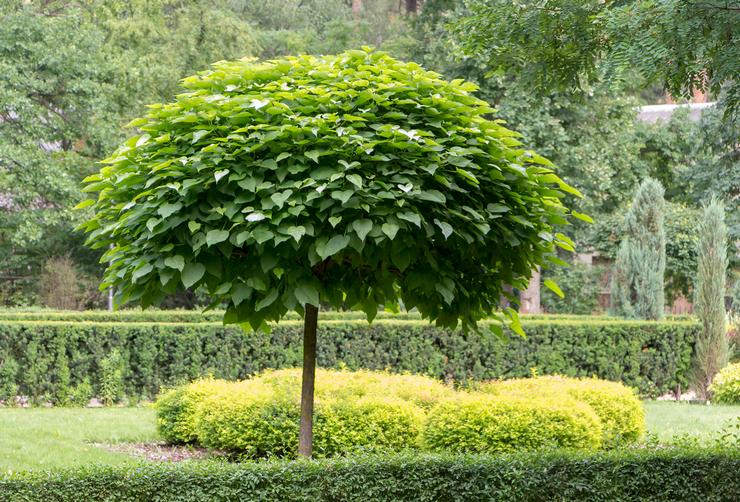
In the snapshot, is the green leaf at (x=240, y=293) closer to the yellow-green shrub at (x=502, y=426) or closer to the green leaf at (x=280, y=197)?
the green leaf at (x=280, y=197)

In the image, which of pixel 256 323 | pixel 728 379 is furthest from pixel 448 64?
pixel 256 323

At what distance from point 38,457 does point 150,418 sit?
2944mm

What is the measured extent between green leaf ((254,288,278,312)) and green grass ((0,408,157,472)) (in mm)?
2556

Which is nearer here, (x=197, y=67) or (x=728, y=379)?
(x=728, y=379)

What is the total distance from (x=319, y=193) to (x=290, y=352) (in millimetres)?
7861

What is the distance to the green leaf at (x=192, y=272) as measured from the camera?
4633 mm

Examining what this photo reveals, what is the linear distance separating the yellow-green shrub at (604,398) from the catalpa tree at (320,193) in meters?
3.15

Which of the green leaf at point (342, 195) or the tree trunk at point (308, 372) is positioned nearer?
the green leaf at point (342, 195)

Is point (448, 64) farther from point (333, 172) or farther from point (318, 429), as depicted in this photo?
point (333, 172)

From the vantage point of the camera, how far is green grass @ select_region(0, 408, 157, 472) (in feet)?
25.1

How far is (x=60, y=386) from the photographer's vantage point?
11750mm

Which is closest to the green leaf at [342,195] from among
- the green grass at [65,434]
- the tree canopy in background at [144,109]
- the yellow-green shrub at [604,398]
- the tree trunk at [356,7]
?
the green grass at [65,434]

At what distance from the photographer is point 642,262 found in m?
16.1

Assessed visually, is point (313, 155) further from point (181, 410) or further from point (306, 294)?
point (181, 410)
